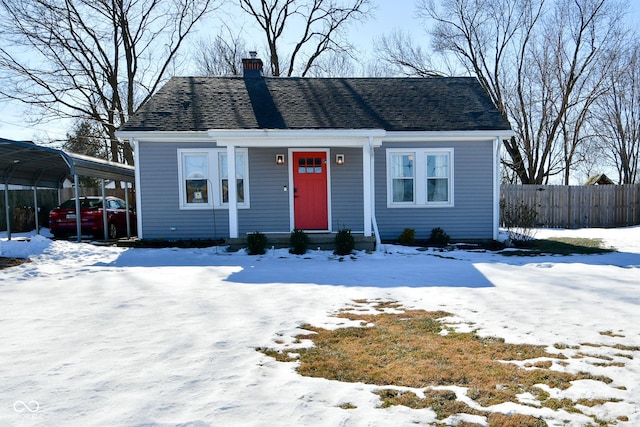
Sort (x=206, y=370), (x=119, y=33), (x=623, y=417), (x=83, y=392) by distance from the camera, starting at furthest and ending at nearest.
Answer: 1. (x=119, y=33)
2. (x=206, y=370)
3. (x=83, y=392)
4. (x=623, y=417)

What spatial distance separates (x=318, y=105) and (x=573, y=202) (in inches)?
444

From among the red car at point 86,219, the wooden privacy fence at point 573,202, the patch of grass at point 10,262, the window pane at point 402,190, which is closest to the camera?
the patch of grass at point 10,262

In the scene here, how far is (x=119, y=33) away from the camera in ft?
67.4

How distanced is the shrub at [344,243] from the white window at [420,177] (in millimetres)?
2303

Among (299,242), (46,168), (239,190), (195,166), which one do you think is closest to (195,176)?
(195,166)

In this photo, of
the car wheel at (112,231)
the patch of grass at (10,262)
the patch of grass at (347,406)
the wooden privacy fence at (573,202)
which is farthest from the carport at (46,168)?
the wooden privacy fence at (573,202)

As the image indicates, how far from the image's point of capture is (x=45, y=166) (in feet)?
41.7

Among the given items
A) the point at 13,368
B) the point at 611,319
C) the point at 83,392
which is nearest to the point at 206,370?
the point at 83,392

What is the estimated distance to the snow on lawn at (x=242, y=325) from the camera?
2.52 meters

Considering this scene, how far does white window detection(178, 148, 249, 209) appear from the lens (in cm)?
1072

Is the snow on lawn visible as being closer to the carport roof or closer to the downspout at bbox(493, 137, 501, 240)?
the carport roof

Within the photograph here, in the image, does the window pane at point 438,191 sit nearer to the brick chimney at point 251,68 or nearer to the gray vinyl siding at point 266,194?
the gray vinyl siding at point 266,194

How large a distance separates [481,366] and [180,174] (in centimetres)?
905

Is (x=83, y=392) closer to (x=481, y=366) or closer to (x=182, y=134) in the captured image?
(x=481, y=366)
